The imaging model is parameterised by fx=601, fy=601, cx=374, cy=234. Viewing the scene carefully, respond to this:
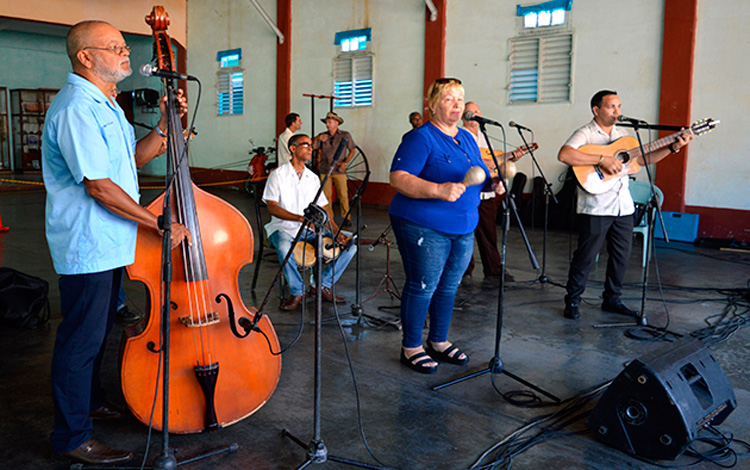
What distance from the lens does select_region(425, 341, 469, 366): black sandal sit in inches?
130

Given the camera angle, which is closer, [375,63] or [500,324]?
[500,324]

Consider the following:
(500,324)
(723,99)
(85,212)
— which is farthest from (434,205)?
(723,99)

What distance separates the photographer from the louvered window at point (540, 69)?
8.42m

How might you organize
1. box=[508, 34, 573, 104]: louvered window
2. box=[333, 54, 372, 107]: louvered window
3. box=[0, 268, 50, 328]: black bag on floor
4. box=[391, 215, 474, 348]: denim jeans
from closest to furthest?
box=[391, 215, 474, 348]: denim jeans < box=[0, 268, 50, 328]: black bag on floor < box=[508, 34, 573, 104]: louvered window < box=[333, 54, 372, 107]: louvered window

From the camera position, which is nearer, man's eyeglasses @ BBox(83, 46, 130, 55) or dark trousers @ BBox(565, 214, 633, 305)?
man's eyeglasses @ BBox(83, 46, 130, 55)

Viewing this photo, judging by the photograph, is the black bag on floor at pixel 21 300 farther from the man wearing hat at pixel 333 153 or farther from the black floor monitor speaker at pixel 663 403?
the man wearing hat at pixel 333 153

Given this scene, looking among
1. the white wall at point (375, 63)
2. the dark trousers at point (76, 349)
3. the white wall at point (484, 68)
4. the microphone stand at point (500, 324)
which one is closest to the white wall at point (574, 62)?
the white wall at point (484, 68)

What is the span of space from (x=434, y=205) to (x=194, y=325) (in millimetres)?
1272

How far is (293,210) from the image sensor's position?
4.32m

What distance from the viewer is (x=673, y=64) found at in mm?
7473

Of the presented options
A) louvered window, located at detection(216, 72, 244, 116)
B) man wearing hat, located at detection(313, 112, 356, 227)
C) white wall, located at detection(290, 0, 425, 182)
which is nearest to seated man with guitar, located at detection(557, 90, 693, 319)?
man wearing hat, located at detection(313, 112, 356, 227)

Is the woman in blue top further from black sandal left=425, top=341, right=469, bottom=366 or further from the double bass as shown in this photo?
the double bass

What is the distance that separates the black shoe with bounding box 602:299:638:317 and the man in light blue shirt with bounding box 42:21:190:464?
328 cm

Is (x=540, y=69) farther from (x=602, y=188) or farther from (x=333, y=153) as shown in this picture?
(x=602, y=188)
